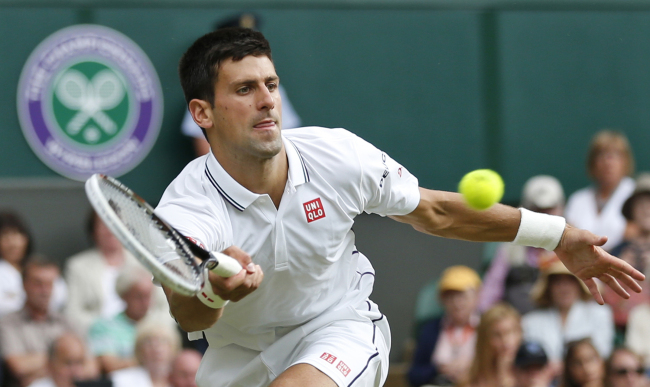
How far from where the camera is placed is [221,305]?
357 cm

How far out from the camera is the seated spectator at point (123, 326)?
6.71 metres

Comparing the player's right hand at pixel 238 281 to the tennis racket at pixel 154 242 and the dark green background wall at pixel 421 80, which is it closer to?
the tennis racket at pixel 154 242

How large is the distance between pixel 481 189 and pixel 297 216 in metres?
0.79

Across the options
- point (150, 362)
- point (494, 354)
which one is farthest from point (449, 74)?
point (150, 362)

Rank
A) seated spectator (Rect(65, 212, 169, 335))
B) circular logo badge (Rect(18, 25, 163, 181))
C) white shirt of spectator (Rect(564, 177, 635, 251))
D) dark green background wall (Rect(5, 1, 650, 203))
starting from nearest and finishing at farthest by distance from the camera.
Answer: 1. seated spectator (Rect(65, 212, 169, 335))
2. white shirt of spectator (Rect(564, 177, 635, 251))
3. circular logo badge (Rect(18, 25, 163, 181))
4. dark green background wall (Rect(5, 1, 650, 203))

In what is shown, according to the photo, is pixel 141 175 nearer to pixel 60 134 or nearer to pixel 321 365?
pixel 60 134

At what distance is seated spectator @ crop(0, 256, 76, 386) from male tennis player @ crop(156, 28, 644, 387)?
2568 mm

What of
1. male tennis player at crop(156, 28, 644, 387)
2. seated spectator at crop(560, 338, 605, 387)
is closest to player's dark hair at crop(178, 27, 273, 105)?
male tennis player at crop(156, 28, 644, 387)

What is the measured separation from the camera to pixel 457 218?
4.48 m

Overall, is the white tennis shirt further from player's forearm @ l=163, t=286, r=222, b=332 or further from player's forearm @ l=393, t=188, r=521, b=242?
player's forearm @ l=163, t=286, r=222, b=332

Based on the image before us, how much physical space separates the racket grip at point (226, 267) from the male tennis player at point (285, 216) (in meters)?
0.43

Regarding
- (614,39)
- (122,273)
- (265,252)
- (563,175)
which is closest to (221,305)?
(265,252)

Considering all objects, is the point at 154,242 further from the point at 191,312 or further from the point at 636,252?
the point at 636,252

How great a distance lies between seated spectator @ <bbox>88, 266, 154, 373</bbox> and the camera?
671 cm
